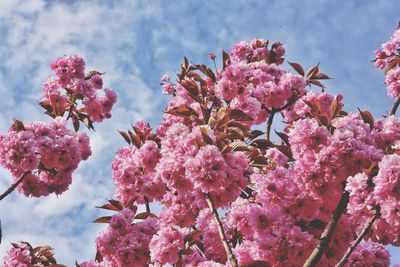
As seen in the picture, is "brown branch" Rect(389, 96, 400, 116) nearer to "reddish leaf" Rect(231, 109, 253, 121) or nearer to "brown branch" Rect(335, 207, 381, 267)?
"reddish leaf" Rect(231, 109, 253, 121)

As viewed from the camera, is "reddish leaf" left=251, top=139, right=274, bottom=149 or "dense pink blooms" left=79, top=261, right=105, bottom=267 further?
"reddish leaf" left=251, top=139, right=274, bottom=149

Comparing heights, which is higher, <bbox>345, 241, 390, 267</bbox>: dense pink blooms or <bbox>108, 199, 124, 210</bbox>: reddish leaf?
<bbox>108, 199, 124, 210</bbox>: reddish leaf

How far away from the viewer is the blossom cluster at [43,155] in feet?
17.1

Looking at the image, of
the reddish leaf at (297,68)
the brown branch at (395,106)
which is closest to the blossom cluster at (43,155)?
the reddish leaf at (297,68)

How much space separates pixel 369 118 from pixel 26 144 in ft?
11.3

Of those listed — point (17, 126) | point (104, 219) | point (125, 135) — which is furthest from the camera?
point (125, 135)

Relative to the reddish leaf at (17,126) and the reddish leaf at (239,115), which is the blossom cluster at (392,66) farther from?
the reddish leaf at (17,126)

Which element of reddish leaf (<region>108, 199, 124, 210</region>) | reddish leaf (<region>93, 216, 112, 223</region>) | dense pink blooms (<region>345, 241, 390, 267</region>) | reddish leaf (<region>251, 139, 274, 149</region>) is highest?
reddish leaf (<region>251, 139, 274, 149</region>)

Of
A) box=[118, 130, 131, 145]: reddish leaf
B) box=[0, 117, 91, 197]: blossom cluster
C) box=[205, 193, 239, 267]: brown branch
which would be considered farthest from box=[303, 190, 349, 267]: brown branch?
box=[0, 117, 91, 197]: blossom cluster

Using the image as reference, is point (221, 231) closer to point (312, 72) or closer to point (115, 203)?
point (115, 203)

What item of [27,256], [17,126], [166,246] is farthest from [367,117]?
[27,256]

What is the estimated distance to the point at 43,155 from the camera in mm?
5352

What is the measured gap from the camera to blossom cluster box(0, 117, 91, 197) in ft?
17.1

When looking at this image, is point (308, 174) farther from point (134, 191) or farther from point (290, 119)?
point (290, 119)
